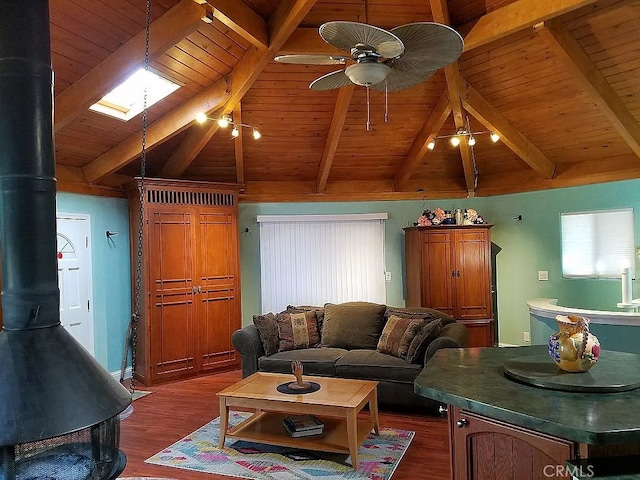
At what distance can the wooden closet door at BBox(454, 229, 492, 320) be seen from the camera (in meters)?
6.28

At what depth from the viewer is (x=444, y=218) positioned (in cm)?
639

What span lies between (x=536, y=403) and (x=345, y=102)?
4110 millimetres

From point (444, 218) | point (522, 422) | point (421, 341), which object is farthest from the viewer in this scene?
point (444, 218)

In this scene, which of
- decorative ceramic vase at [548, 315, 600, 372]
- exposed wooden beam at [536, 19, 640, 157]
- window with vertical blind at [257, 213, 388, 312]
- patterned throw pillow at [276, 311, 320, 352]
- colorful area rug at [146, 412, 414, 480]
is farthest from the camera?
window with vertical blind at [257, 213, 388, 312]

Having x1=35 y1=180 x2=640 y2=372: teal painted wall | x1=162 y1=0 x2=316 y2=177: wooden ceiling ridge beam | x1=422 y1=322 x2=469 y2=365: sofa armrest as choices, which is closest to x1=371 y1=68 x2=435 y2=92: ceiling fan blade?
x1=162 y1=0 x2=316 y2=177: wooden ceiling ridge beam

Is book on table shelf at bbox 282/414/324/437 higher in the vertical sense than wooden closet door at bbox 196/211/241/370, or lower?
lower

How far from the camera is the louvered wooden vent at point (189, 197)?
5664 mm

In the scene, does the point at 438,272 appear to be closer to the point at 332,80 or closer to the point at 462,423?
the point at 332,80

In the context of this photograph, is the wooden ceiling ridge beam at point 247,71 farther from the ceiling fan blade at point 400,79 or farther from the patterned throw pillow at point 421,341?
the patterned throw pillow at point 421,341

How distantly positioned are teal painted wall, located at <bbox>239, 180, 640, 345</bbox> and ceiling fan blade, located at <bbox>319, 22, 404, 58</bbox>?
431 cm

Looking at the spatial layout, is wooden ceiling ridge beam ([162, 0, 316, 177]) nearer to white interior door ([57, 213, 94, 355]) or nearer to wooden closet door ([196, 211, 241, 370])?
wooden closet door ([196, 211, 241, 370])

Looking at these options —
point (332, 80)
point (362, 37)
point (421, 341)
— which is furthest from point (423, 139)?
point (362, 37)

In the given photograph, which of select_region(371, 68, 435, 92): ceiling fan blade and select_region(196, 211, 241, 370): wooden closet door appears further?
select_region(196, 211, 241, 370): wooden closet door

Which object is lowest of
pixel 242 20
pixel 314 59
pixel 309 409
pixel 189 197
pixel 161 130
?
pixel 309 409
